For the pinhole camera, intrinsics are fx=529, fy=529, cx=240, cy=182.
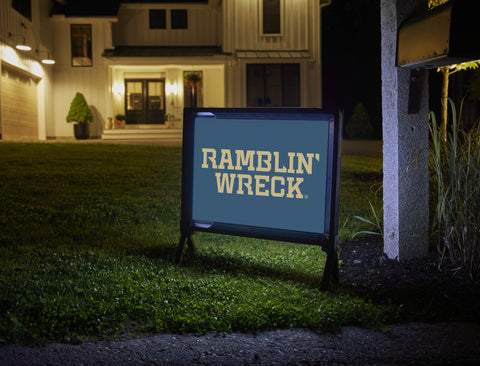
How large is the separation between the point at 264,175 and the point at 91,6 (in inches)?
963

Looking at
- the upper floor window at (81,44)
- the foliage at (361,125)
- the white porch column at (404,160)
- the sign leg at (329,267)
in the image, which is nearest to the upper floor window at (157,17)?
the upper floor window at (81,44)

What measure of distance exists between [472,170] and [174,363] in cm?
277

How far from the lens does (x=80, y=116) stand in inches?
930

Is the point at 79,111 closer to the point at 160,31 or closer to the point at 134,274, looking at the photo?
the point at 160,31

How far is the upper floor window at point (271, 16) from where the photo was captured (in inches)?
1012

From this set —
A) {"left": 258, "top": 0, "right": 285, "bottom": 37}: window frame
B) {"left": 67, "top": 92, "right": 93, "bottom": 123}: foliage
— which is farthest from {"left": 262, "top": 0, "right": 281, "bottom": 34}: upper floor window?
{"left": 67, "top": 92, "right": 93, "bottom": 123}: foliage

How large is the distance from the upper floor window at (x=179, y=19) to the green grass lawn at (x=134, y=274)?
2011cm

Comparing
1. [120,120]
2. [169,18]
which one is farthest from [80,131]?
[169,18]

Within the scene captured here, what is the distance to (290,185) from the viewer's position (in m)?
4.18

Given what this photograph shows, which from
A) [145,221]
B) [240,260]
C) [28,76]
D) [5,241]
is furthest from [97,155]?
[28,76]

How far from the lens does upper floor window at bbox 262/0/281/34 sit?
84.3 feet

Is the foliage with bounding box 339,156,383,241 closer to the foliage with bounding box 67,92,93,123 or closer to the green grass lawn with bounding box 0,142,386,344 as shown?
the green grass lawn with bounding box 0,142,386,344

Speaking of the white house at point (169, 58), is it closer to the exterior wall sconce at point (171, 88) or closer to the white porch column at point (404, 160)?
the exterior wall sconce at point (171, 88)

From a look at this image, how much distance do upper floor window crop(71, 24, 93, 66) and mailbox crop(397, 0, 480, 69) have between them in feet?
77.5
